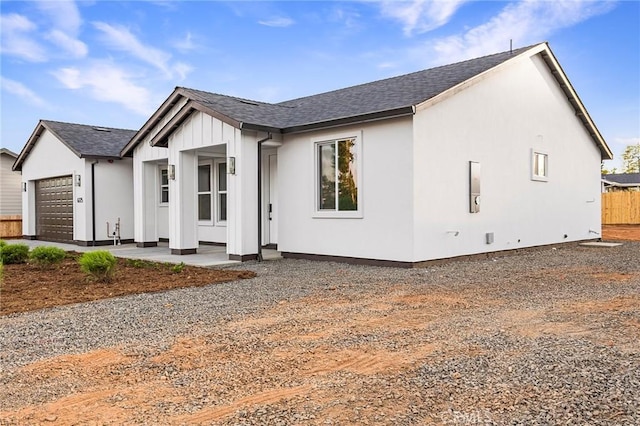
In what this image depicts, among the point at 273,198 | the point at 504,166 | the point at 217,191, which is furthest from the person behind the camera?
the point at 217,191

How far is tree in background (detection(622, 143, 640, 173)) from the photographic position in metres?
61.8

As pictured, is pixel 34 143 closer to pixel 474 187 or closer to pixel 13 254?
pixel 13 254

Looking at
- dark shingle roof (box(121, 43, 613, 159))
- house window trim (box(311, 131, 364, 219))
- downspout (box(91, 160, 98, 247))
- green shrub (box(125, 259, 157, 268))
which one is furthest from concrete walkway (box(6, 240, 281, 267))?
dark shingle roof (box(121, 43, 613, 159))

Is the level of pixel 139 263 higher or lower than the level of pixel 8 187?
lower

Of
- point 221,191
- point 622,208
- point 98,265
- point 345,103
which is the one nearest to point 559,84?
point 345,103

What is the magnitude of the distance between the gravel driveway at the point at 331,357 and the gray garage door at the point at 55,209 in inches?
459

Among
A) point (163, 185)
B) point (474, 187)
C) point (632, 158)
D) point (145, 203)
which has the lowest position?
point (145, 203)

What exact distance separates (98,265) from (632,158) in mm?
70394

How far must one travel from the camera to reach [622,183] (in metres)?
42.0

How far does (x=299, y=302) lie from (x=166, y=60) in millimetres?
15595

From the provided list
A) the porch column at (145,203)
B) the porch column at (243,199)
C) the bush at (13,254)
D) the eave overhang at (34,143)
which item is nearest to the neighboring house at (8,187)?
the eave overhang at (34,143)

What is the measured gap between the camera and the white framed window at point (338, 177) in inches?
397

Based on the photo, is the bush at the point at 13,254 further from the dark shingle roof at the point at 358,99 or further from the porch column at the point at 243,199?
the dark shingle roof at the point at 358,99

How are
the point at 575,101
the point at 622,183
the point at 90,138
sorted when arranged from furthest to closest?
1. the point at 622,183
2. the point at 90,138
3. the point at 575,101
